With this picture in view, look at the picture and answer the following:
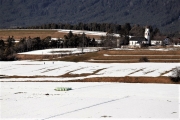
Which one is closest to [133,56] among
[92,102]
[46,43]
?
[92,102]

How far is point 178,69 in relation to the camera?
147 ft

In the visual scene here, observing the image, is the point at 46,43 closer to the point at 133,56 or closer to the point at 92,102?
the point at 133,56

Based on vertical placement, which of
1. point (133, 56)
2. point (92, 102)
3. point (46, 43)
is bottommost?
point (92, 102)

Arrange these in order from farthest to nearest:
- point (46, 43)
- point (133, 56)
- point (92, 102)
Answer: point (46, 43) → point (133, 56) → point (92, 102)

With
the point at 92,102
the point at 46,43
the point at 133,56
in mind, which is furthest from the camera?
the point at 46,43

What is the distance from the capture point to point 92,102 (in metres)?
29.5

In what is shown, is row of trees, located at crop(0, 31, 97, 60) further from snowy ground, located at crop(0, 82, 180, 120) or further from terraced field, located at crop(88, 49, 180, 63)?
snowy ground, located at crop(0, 82, 180, 120)

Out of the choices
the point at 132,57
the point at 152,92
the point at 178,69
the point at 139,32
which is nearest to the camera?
the point at 152,92

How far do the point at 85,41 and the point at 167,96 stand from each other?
98.7 metres

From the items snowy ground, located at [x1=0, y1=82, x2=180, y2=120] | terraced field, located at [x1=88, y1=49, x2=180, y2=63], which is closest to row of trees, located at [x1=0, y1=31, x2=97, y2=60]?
terraced field, located at [x1=88, y1=49, x2=180, y2=63]

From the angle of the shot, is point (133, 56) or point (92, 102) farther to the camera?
point (133, 56)

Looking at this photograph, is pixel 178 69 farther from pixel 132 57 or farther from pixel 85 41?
pixel 85 41

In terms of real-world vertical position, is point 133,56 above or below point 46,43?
below

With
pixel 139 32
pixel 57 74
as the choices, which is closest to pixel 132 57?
pixel 57 74
